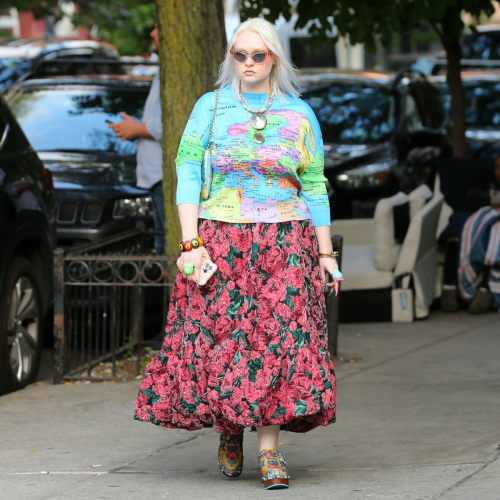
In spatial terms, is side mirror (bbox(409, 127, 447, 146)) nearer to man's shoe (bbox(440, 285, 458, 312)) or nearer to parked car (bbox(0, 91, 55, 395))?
man's shoe (bbox(440, 285, 458, 312))

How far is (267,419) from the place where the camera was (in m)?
4.72

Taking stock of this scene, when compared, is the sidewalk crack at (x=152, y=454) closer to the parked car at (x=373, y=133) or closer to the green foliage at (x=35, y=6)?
the parked car at (x=373, y=133)

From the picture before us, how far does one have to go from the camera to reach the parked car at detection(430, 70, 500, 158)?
1409cm

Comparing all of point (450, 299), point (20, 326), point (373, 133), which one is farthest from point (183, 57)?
point (373, 133)

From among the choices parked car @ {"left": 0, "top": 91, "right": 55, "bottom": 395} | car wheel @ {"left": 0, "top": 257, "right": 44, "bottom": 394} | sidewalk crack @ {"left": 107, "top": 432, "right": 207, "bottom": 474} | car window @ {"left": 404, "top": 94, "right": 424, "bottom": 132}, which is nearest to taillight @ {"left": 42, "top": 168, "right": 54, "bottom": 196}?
parked car @ {"left": 0, "top": 91, "right": 55, "bottom": 395}

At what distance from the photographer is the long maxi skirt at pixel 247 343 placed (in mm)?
4723

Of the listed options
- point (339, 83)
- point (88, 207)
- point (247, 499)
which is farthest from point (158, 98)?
point (339, 83)

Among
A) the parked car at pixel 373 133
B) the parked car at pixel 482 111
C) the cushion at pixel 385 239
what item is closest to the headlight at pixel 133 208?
the cushion at pixel 385 239

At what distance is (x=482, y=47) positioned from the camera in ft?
72.6

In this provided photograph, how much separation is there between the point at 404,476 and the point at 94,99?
6.08 meters

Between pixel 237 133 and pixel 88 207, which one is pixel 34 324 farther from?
pixel 237 133

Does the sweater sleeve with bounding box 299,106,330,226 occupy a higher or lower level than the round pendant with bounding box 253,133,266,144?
lower

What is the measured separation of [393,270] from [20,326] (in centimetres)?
335

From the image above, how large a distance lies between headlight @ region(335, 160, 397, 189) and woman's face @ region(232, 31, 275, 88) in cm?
652
